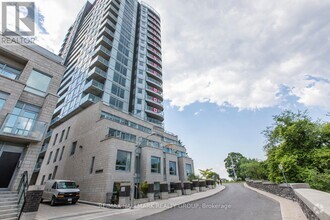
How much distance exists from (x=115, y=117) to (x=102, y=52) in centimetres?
1703

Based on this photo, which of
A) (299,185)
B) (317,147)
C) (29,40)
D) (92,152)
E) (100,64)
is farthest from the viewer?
(100,64)

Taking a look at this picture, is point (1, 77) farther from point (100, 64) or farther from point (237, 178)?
point (237, 178)

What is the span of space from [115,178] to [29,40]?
14535mm

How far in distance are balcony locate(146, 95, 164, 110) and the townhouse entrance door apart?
89.7ft

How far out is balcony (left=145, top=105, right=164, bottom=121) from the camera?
3644 centimetres

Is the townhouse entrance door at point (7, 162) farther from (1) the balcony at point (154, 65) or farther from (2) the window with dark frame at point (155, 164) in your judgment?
(1) the balcony at point (154, 65)

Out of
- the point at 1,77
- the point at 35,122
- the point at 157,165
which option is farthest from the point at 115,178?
the point at 1,77

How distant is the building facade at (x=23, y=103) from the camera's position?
10422 mm

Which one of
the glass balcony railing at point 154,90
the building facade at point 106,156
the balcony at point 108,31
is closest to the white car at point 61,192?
the building facade at point 106,156

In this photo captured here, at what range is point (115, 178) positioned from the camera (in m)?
16.6

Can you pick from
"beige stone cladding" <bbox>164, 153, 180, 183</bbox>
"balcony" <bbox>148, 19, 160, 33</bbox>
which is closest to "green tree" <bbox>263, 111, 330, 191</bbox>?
"beige stone cladding" <bbox>164, 153, 180, 183</bbox>

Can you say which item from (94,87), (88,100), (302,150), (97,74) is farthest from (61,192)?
(302,150)

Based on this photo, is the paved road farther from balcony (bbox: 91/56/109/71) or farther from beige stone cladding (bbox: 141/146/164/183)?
balcony (bbox: 91/56/109/71)

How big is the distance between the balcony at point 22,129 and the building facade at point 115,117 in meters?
7.26
